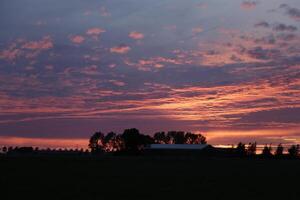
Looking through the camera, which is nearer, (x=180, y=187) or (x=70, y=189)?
(x=70, y=189)

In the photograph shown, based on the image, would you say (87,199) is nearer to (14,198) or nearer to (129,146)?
(14,198)

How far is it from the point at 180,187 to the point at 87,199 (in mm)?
7945

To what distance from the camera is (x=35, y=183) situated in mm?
30781

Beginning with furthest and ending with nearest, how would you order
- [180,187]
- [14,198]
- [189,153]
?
[189,153] < [180,187] < [14,198]

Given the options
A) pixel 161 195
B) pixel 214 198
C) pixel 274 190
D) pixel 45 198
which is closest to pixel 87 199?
pixel 45 198

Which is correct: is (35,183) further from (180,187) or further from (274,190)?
(274,190)

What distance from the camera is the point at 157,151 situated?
14975 cm

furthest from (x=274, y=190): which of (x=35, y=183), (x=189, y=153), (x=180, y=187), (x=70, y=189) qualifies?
(x=189, y=153)

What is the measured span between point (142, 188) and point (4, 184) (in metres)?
8.04

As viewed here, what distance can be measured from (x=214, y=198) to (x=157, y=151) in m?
126

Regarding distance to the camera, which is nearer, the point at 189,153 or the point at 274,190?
the point at 274,190

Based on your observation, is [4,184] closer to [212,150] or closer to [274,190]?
[274,190]

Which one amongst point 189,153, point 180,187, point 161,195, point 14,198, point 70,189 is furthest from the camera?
point 189,153

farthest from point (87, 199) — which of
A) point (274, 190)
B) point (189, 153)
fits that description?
point (189, 153)
